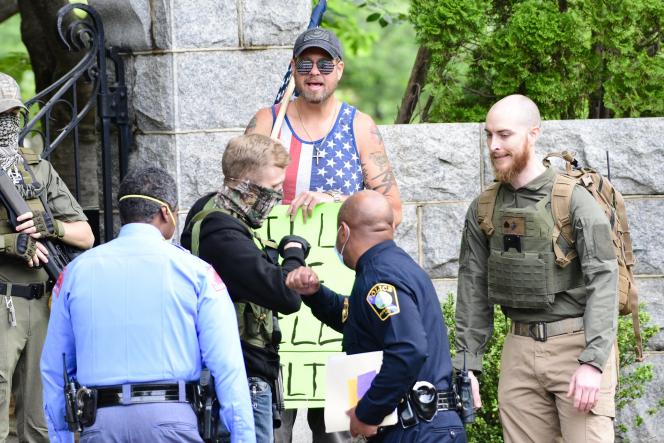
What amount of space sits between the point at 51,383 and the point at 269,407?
0.90 m

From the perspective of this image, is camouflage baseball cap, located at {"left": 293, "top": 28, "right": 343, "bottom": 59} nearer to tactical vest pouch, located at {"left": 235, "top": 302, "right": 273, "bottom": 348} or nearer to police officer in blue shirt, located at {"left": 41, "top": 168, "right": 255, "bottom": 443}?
tactical vest pouch, located at {"left": 235, "top": 302, "right": 273, "bottom": 348}

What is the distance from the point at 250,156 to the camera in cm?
487

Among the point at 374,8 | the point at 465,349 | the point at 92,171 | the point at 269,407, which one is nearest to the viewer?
the point at 269,407

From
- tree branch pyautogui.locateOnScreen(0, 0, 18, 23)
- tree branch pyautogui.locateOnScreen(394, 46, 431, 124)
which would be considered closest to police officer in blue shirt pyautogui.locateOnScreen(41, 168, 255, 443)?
tree branch pyautogui.locateOnScreen(394, 46, 431, 124)

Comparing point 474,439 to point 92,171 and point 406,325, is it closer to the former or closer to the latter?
point 406,325

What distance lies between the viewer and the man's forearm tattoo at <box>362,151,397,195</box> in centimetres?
590

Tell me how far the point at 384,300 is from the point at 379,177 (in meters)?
1.72

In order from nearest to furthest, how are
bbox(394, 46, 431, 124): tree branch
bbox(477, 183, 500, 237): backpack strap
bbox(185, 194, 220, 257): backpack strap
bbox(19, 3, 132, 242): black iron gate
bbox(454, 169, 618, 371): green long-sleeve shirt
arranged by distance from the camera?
bbox(185, 194, 220, 257): backpack strap, bbox(454, 169, 618, 371): green long-sleeve shirt, bbox(477, 183, 500, 237): backpack strap, bbox(19, 3, 132, 242): black iron gate, bbox(394, 46, 431, 124): tree branch

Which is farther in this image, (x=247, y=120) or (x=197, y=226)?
(x=247, y=120)

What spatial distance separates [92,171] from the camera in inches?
396

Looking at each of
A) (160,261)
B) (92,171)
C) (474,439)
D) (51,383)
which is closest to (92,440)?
(51,383)

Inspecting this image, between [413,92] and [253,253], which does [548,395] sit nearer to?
[253,253]

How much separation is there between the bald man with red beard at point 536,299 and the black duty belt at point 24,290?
83.9 inches

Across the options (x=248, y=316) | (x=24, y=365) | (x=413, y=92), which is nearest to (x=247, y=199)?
(x=248, y=316)
